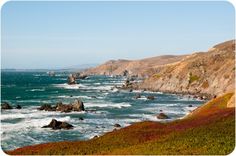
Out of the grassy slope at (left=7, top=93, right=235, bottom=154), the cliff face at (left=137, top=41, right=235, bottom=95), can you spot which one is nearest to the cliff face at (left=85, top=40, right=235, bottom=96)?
the cliff face at (left=137, top=41, right=235, bottom=95)

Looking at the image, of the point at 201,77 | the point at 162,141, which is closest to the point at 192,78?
the point at 201,77

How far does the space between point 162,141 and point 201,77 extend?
127321 mm

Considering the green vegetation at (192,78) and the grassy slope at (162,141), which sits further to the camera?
the green vegetation at (192,78)

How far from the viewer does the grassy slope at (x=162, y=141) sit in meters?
28.7

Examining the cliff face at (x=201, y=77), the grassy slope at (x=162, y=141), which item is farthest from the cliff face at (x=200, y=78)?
the grassy slope at (x=162, y=141)

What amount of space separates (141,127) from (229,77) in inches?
3709

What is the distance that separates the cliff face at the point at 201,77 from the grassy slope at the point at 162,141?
91091mm

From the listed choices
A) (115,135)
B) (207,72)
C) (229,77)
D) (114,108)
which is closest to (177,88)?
(207,72)

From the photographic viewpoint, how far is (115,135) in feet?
137

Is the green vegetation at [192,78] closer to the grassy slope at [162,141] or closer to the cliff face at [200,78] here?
the cliff face at [200,78]

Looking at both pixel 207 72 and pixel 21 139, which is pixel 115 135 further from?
pixel 207 72

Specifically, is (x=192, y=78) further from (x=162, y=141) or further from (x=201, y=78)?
(x=162, y=141)

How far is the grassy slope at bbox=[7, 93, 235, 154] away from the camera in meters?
28.7

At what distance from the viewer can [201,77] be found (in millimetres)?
157875
